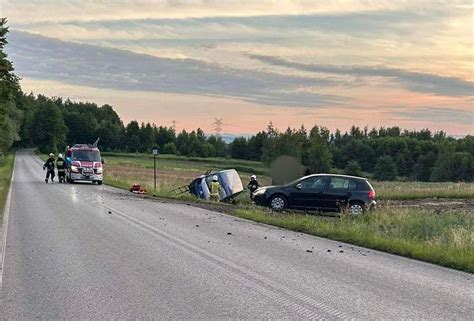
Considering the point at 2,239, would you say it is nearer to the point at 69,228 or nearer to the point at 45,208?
the point at 69,228

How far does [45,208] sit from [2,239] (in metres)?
6.87

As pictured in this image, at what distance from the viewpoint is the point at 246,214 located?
18094 mm

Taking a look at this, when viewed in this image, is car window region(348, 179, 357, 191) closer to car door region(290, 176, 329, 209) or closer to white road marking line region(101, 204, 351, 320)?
car door region(290, 176, 329, 209)

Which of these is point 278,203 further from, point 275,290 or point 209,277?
point 275,290

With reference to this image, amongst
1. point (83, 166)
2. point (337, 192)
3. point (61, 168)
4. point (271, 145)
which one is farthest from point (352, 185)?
point (271, 145)

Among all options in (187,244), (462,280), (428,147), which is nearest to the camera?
(462,280)

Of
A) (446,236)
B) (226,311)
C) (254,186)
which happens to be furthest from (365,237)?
(254,186)

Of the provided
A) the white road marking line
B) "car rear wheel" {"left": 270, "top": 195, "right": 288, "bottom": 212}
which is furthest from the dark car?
the white road marking line

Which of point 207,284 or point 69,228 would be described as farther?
point 69,228

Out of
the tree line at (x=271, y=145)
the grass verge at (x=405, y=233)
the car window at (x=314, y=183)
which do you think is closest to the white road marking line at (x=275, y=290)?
the grass verge at (x=405, y=233)

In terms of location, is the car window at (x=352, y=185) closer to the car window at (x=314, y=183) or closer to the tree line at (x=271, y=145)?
the car window at (x=314, y=183)

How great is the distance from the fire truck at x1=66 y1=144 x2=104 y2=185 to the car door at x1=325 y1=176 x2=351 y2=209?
18.2 metres

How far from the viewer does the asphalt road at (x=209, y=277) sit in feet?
21.2

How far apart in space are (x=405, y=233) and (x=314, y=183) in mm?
Answer: 7302
